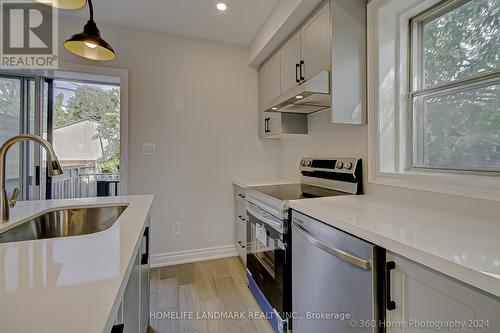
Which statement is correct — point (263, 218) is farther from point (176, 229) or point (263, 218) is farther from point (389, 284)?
point (176, 229)

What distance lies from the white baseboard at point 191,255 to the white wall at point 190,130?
59 mm

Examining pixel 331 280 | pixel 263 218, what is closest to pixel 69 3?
pixel 263 218

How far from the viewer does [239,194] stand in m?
2.68

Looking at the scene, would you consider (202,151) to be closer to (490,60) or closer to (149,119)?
(149,119)

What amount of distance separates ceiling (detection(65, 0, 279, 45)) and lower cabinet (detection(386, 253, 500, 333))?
225 cm

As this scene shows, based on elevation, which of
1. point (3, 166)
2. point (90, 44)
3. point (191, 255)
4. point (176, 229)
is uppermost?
point (90, 44)

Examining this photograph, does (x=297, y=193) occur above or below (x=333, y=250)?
above

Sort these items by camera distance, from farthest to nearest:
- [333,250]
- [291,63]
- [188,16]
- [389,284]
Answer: [188,16]
[291,63]
[333,250]
[389,284]

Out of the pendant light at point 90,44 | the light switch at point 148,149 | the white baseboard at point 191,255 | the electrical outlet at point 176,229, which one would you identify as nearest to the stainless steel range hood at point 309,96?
the pendant light at point 90,44

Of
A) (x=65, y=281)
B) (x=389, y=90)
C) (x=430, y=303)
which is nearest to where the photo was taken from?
(x=65, y=281)

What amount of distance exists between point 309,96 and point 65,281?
1652 mm

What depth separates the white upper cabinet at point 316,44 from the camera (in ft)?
5.39

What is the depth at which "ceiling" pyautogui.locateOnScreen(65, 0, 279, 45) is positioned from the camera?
2129mm

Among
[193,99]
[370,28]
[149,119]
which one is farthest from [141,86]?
[370,28]
